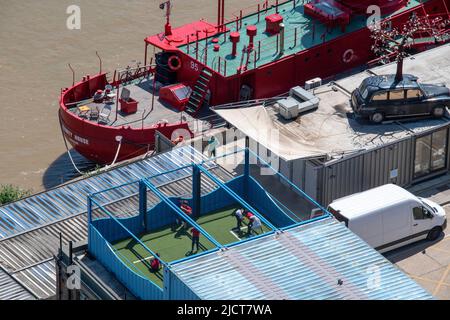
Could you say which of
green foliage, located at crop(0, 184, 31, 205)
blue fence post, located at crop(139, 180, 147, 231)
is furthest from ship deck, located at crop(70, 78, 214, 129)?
blue fence post, located at crop(139, 180, 147, 231)

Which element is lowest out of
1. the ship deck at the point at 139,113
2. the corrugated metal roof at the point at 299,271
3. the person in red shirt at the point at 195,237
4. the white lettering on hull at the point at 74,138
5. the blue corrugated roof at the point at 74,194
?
the white lettering on hull at the point at 74,138

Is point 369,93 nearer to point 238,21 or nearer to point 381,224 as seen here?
point 381,224

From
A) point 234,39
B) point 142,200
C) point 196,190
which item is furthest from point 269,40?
point 142,200

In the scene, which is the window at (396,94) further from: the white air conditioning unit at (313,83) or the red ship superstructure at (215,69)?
the red ship superstructure at (215,69)

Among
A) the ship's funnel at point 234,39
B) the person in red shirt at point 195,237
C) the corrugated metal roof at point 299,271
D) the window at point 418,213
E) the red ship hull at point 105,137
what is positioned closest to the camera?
the corrugated metal roof at point 299,271

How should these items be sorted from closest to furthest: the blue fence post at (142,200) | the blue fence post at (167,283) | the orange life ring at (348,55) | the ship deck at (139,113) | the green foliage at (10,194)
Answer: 1. the blue fence post at (167,283)
2. the blue fence post at (142,200)
3. the green foliage at (10,194)
4. the ship deck at (139,113)
5. the orange life ring at (348,55)

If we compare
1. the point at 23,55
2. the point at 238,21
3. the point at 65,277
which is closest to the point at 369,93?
the point at 238,21

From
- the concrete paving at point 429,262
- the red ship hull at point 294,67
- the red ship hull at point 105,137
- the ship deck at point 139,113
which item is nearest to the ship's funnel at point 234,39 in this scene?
the red ship hull at point 294,67
